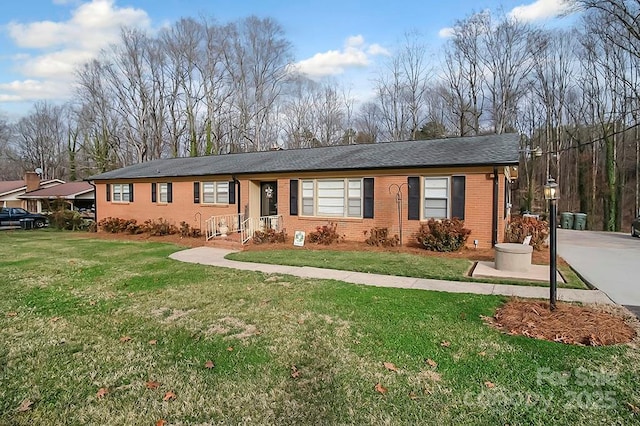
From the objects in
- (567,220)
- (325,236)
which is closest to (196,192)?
(325,236)

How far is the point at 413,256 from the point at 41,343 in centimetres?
863

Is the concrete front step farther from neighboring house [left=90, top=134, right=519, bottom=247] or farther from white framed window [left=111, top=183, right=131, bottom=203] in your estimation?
white framed window [left=111, top=183, right=131, bottom=203]

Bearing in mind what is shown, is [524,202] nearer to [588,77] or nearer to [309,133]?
[588,77]

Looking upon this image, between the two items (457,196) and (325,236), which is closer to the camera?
(457,196)

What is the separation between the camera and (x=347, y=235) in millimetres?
13516

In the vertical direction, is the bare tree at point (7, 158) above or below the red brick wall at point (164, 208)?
above

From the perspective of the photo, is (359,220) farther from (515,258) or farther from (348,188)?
(515,258)

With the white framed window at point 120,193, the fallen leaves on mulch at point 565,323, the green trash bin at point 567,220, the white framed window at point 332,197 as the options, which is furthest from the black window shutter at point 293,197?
the green trash bin at point 567,220

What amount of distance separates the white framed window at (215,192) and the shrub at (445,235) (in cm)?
884

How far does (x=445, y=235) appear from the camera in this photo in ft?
36.9

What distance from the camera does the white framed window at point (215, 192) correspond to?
1627 cm

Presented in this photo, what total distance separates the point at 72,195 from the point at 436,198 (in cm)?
3121

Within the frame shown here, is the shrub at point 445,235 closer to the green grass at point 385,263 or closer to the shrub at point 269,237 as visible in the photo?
the green grass at point 385,263

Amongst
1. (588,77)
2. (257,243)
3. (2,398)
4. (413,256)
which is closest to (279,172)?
(257,243)
